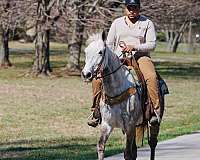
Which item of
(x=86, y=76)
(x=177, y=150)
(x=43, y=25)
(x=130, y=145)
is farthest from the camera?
(x=43, y=25)

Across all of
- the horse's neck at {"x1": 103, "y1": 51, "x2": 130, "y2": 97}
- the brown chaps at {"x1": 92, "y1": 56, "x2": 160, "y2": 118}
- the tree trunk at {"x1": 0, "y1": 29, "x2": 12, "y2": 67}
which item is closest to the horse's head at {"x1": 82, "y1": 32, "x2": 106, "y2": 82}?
the horse's neck at {"x1": 103, "y1": 51, "x2": 130, "y2": 97}

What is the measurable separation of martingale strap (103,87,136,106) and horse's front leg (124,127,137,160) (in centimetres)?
44

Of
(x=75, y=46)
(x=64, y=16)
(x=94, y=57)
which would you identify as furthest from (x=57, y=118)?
(x=75, y=46)

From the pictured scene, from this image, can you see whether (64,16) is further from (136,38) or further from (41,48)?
(136,38)

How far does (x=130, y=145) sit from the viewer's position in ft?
32.2

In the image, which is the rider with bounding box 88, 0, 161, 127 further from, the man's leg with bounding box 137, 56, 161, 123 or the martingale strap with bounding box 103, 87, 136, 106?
the martingale strap with bounding box 103, 87, 136, 106

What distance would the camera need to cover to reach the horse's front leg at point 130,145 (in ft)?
31.3

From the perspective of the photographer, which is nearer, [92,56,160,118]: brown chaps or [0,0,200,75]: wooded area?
[92,56,160,118]: brown chaps

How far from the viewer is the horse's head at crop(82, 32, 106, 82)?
8.50m

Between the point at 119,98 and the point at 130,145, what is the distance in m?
0.79

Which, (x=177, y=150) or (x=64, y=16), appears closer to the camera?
(x=177, y=150)

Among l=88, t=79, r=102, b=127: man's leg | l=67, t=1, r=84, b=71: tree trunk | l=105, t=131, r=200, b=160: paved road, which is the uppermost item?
l=88, t=79, r=102, b=127: man's leg

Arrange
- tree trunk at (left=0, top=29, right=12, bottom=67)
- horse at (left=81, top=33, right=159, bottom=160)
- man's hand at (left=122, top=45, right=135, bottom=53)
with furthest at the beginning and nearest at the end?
tree trunk at (left=0, top=29, right=12, bottom=67)
man's hand at (left=122, top=45, right=135, bottom=53)
horse at (left=81, top=33, right=159, bottom=160)

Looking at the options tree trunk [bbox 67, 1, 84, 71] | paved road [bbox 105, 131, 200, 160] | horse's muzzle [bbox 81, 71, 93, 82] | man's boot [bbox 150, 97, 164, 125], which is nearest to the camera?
horse's muzzle [bbox 81, 71, 93, 82]
